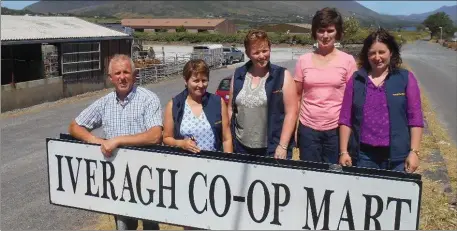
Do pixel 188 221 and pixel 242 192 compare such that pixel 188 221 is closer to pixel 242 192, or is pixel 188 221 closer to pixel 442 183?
pixel 242 192

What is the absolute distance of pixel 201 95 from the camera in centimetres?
358

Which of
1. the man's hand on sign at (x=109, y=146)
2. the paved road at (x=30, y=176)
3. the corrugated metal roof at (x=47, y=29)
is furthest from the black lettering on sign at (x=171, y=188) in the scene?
the corrugated metal roof at (x=47, y=29)

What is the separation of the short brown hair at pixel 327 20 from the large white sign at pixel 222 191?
1.31 metres

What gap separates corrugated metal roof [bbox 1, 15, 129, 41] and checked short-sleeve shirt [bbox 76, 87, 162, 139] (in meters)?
14.8

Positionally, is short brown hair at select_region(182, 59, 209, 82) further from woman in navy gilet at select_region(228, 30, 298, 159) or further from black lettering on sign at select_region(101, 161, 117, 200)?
black lettering on sign at select_region(101, 161, 117, 200)

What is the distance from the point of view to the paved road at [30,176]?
632cm

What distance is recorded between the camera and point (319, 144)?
12.4ft

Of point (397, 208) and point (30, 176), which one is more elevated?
point (397, 208)

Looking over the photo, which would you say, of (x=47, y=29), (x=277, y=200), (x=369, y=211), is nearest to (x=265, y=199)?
(x=277, y=200)

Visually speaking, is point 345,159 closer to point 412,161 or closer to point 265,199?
point 412,161

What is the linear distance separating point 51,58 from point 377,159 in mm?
19496

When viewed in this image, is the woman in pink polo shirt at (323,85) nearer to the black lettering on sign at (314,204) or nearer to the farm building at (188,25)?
the black lettering on sign at (314,204)

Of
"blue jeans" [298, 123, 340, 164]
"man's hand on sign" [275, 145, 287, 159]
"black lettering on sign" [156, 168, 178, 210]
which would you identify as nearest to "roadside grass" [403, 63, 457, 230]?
"blue jeans" [298, 123, 340, 164]

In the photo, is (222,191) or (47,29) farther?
(47,29)
